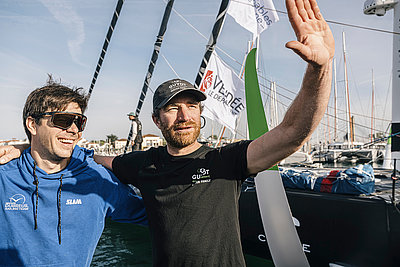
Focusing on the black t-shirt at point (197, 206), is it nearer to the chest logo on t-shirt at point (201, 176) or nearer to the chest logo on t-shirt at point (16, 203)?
the chest logo on t-shirt at point (201, 176)

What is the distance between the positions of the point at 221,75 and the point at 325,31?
627cm

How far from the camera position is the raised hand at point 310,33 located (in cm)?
130

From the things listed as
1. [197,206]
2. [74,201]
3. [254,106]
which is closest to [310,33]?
[197,206]

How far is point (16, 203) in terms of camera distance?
191cm

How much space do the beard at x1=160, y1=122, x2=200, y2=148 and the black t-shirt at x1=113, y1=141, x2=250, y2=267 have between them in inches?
4.0

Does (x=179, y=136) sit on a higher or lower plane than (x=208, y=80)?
lower

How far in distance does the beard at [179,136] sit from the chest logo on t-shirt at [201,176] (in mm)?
229

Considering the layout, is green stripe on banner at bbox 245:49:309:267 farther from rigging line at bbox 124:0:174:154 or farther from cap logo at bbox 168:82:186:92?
rigging line at bbox 124:0:174:154

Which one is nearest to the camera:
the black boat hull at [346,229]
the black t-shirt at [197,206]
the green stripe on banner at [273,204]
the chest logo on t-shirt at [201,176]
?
the black t-shirt at [197,206]

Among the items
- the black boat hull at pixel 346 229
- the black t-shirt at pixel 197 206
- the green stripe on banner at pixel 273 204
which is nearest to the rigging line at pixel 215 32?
the green stripe on banner at pixel 273 204

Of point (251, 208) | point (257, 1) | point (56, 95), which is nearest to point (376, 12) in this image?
point (257, 1)

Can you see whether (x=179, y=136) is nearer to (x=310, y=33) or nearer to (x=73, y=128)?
(x=73, y=128)

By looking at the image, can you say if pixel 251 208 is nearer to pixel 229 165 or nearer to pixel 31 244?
pixel 229 165

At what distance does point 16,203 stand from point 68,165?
421mm
